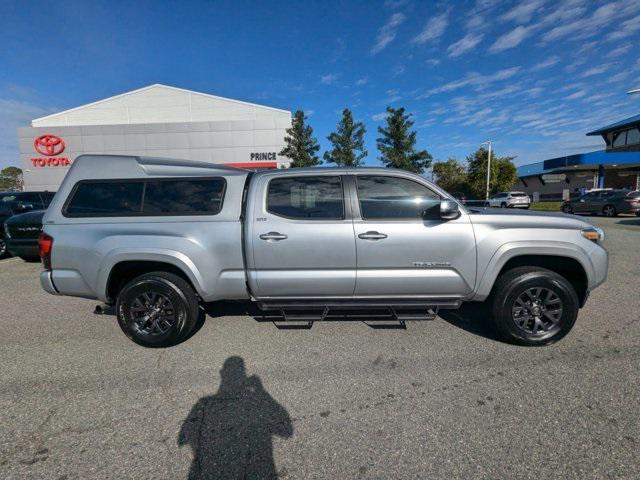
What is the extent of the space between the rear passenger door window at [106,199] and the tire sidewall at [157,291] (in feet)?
2.62

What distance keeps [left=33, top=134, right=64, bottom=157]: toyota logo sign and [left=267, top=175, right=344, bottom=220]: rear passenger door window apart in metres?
34.9

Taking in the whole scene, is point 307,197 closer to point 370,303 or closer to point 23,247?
point 370,303

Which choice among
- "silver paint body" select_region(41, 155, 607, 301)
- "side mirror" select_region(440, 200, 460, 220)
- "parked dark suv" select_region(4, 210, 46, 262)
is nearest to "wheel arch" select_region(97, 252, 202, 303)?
"silver paint body" select_region(41, 155, 607, 301)

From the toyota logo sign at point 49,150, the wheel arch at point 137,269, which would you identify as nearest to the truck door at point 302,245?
the wheel arch at point 137,269

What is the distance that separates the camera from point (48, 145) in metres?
28.0

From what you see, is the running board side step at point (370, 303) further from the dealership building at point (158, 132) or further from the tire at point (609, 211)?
the dealership building at point (158, 132)

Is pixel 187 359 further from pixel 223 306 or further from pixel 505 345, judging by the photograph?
pixel 505 345

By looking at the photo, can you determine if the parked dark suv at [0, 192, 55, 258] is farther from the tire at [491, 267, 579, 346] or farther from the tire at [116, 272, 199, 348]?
the tire at [491, 267, 579, 346]

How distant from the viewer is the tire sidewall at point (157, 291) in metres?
3.35

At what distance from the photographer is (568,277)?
3619 millimetres

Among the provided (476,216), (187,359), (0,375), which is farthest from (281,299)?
(0,375)

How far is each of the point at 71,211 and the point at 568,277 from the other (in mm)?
5737

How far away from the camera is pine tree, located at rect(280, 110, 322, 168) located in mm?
23344

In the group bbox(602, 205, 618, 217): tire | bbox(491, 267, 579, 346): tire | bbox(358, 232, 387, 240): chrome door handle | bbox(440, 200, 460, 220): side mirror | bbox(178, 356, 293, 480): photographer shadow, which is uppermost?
bbox(440, 200, 460, 220): side mirror
